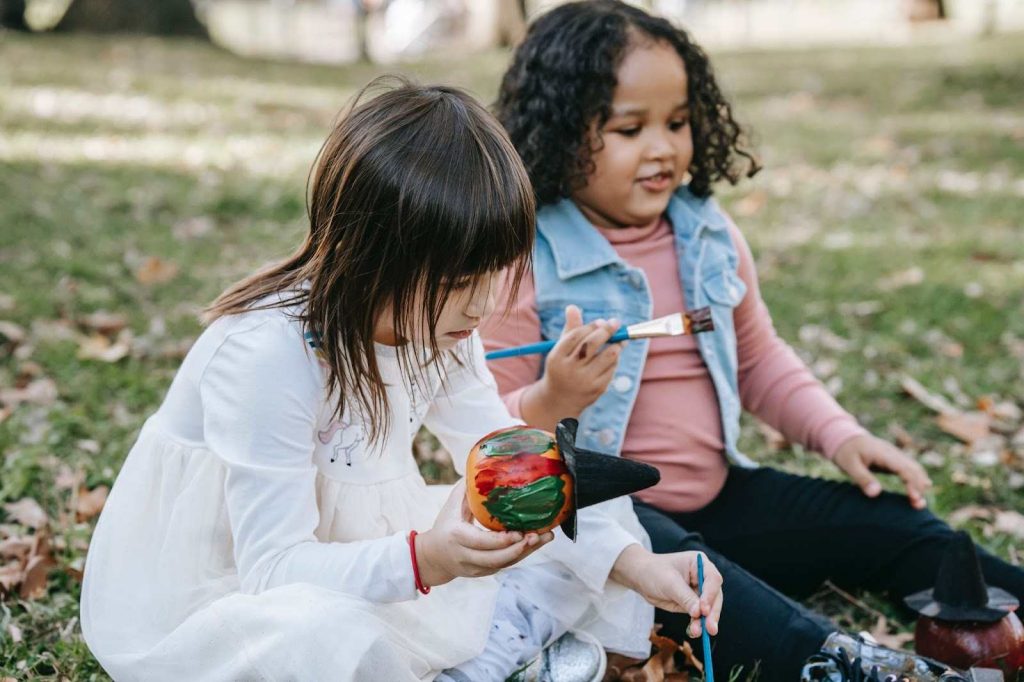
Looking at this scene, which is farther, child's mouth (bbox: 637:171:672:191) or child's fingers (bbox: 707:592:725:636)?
child's mouth (bbox: 637:171:672:191)

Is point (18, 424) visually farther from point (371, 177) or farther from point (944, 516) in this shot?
point (944, 516)

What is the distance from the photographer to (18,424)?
2.97 m

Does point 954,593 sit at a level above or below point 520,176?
below

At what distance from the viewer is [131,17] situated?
1138 centimetres

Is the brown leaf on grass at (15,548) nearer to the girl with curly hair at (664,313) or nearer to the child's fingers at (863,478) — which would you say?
the girl with curly hair at (664,313)

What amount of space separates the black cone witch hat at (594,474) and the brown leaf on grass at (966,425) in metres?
1.88

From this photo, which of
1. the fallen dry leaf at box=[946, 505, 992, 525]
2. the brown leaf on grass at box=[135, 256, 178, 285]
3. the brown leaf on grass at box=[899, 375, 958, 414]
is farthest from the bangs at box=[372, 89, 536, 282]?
the brown leaf on grass at box=[135, 256, 178, 285]

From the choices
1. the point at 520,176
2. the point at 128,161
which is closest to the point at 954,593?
the point at 520,176

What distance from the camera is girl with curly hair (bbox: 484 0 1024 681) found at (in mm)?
2330

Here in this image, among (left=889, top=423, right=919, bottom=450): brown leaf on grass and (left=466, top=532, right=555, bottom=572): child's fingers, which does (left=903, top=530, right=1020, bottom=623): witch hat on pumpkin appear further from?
(left=889, top=423, right=919, bottom=450): brown leaf on grass

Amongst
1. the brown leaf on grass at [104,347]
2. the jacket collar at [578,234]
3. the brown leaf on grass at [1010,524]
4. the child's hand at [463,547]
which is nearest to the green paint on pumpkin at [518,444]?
the child's hand at [463,547]

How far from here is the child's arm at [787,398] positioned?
7.93 ft

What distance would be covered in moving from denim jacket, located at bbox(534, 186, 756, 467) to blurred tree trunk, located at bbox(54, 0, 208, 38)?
33.6 ft

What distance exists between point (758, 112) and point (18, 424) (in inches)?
269
